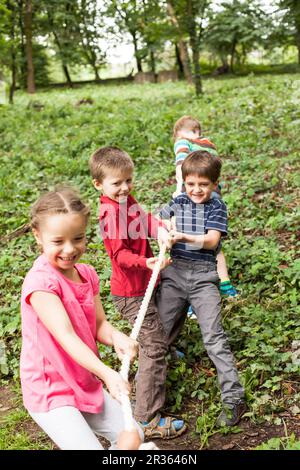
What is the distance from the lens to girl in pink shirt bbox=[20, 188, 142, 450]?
225cm

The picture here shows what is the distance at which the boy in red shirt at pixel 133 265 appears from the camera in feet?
11.3

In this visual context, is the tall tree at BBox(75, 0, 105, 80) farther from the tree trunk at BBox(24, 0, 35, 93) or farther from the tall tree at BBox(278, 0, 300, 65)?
the tall tree at BBox(278, 0, 300, 65)

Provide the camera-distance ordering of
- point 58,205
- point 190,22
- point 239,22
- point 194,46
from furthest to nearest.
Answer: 1. point 239,22
2. point 190,22
3. point 194,46
4. point 58,205

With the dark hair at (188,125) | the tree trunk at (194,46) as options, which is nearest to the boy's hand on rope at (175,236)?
the dark hair at (188,125)

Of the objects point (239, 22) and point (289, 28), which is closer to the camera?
point (289, 28)

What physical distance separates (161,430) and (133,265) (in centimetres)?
115

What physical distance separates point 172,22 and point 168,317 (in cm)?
1480

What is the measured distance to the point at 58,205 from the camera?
7.79 ft

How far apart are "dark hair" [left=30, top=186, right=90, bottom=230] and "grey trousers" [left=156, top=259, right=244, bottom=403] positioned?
1.46m

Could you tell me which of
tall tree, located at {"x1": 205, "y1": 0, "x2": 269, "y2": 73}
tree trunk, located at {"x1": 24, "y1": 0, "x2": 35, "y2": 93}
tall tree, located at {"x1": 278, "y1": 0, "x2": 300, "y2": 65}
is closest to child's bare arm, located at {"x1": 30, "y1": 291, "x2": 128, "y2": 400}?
tall tree, located at {"x1": 278, "y1": 0, "x2": 300, "y2": 65}

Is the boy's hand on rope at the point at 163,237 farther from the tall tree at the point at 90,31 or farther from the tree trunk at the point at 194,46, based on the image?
the tall tree at the point at 90,31

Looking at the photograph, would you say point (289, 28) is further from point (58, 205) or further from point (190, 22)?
point (58, 205)

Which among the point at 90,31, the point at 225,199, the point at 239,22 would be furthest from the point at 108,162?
the point at 90,31

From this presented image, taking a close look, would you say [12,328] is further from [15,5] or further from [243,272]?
[15,5]
